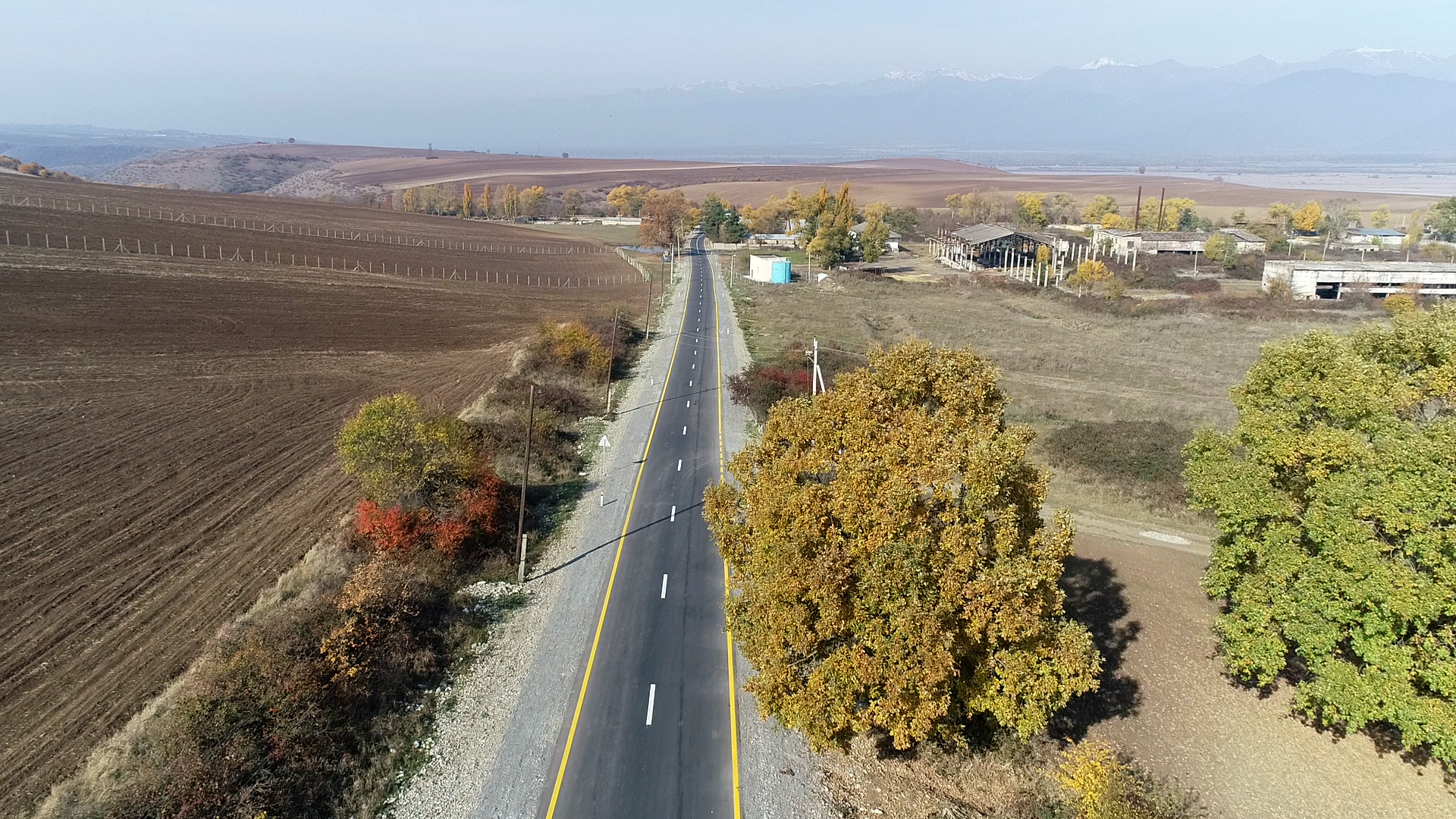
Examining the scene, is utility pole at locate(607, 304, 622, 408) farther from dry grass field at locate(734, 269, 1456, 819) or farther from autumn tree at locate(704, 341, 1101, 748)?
autumn tree at locate(704, 341, 1101, 748)

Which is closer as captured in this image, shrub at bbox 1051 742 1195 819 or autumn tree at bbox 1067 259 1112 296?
shrub at bbox 1051 742 1195 819

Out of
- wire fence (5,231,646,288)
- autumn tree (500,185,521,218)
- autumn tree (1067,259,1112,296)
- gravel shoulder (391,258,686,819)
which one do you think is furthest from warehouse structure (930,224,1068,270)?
autumn tree (500,185,521,218)

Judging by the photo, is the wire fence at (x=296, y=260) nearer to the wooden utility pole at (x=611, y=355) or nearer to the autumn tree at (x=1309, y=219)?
the wooden utility pole at (x=611, y=355)

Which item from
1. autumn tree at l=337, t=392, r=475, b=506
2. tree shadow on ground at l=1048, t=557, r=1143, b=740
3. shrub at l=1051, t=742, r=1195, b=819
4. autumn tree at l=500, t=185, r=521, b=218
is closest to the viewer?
shrub at l=1051, t=742, r=1195, b=819

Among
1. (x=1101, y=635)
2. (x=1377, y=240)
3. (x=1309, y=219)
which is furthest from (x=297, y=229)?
(x=1309, y=219)

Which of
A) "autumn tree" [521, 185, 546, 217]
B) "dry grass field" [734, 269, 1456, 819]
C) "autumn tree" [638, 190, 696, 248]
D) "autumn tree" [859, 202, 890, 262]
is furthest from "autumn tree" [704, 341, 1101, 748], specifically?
"autumn tree" [521, 185, 546, 217]

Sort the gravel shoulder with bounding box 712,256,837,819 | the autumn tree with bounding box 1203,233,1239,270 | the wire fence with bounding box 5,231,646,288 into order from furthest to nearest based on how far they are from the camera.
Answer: the autumn tree with bounding box 1203,233,1239,270 < the wire fence with bounding box 5,231,646,288 < the gravel shoulder with bounding box 712,256,837,819

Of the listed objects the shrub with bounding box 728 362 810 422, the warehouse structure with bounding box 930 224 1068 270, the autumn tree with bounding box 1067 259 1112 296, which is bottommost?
the shrub with bounding box 728 362 810 422

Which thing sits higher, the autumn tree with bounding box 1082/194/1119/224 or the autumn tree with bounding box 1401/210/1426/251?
the autumn tree with bounding box 1082/194/1119/224
